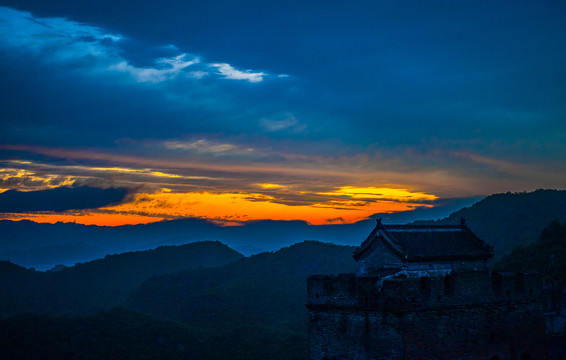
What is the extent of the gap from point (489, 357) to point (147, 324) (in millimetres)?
79331

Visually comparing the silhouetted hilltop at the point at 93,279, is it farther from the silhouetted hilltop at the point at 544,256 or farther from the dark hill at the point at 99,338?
the silhouetted hilltop at the point at 544,256

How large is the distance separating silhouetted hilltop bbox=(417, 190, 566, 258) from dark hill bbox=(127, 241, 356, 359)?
2946 cm

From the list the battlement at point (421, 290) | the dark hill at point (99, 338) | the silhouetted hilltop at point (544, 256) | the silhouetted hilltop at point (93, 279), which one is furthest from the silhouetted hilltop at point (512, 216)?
the silhouetted hilltop at point (93, 279)

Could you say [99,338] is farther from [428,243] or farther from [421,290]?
[421,290]

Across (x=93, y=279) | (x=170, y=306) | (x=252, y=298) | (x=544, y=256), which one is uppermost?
(x=544, y=256)

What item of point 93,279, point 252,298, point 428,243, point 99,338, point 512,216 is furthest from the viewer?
point 93,279

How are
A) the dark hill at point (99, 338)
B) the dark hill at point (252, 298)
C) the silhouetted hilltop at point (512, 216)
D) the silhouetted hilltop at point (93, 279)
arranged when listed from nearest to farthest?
the dark hill at point (99, 338), the dark hill at point (252, 298), the silhouetted hilltop at point (512, 216), the silhouetted hilltop at point (93, 279)

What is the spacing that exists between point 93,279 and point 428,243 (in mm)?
149110

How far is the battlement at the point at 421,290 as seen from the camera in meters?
20.5

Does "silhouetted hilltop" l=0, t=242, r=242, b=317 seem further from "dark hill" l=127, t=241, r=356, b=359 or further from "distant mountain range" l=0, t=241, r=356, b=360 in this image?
"dark hill" l=127, t=241, r=356, b=359

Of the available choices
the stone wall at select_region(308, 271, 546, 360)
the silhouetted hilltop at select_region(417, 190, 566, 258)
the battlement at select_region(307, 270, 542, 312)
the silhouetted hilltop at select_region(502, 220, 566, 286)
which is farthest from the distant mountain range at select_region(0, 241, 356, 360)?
the battlement at select_region(307, 270, 542, 312)

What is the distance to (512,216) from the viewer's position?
11275cm

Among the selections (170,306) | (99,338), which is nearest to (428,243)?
(99,338)

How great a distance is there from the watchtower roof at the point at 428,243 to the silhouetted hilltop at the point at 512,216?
6646 centimetres
